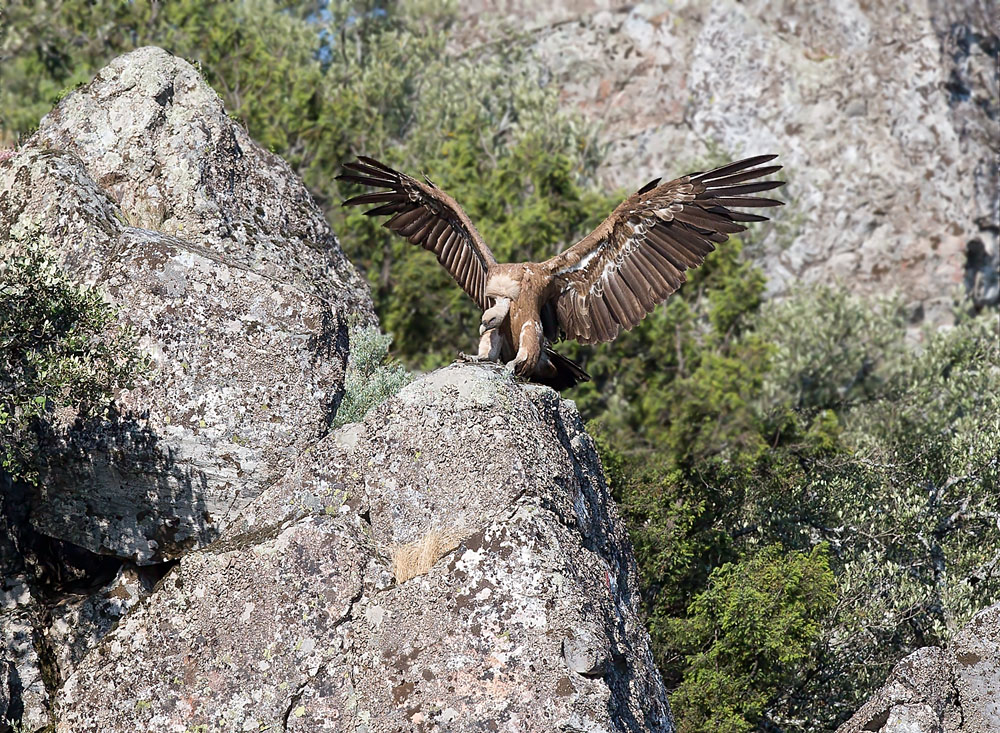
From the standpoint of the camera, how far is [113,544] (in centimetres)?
901

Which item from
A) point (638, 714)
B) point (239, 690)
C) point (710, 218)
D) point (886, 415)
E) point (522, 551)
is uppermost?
point (710, 218)

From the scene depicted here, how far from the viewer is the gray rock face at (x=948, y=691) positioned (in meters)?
8.53

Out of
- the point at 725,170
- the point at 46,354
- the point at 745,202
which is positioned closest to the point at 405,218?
the point at 725,170

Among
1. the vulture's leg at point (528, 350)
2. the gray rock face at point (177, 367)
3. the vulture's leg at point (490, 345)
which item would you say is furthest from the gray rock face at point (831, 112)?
the gray rock face at point (177, 367)

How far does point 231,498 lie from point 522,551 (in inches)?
101

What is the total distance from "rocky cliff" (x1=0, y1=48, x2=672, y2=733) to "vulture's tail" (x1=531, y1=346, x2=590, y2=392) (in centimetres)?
110

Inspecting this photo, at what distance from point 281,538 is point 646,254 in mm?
4000

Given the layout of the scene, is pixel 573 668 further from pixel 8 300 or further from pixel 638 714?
pixel 8 300

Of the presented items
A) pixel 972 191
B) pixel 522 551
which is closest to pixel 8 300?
pixel 522 551

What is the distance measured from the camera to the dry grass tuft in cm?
759

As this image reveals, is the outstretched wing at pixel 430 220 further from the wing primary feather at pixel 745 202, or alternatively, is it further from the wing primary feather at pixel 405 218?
the wing primary feather at pixel 745 202

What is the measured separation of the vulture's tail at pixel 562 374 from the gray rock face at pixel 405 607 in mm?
1605

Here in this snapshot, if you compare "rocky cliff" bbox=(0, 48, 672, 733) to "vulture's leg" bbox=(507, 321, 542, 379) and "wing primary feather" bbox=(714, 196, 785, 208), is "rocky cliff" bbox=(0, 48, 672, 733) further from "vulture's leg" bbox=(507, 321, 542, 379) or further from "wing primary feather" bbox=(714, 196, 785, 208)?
"wing primary feather" bbox=(714, 196, 785, 208)

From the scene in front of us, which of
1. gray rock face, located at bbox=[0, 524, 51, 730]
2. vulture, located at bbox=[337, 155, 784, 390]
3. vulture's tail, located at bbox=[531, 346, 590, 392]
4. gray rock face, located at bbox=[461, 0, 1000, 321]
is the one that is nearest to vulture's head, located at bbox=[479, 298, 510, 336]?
vulture, located at bbox=[337, 155, 784, 390]
